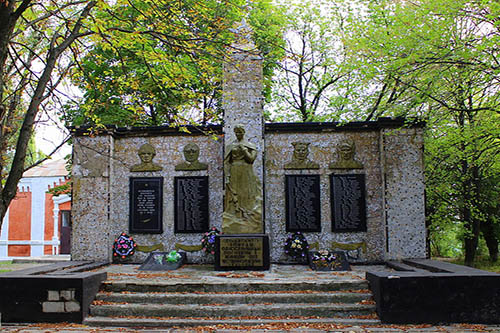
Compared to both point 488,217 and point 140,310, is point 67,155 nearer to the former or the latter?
point 140,310

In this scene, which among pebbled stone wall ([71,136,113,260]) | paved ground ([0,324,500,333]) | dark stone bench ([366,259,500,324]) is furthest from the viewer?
pebbled stone wall ([71,136,113,260])

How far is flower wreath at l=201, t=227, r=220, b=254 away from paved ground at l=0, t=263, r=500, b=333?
0.40 metres

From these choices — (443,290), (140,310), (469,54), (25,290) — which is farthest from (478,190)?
(25,290)

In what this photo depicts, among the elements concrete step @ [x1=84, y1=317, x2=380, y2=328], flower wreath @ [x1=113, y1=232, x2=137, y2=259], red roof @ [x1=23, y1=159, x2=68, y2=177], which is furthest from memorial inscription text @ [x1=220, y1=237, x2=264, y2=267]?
red roof @ [x1=23, y1=159, x2=68, y2=177]

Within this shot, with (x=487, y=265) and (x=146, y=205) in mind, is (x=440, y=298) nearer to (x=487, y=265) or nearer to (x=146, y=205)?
(x=146, y=205)

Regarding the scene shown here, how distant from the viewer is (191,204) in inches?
397

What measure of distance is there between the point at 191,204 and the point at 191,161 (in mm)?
1036

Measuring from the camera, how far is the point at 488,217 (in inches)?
516

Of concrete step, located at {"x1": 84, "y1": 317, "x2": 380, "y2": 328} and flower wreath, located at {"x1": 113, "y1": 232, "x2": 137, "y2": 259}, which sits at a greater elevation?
flower wreath, located at {"x1": 113, "y1": 232, "x2": 137, "y2": 259}

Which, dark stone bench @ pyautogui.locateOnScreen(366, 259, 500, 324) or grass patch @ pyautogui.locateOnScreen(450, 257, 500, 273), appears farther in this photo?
grass patch @ pyautogui.locateOnScreen(450, 257, 500, 273)

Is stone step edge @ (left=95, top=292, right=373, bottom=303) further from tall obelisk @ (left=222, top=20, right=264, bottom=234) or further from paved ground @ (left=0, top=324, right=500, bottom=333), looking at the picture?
tall obelisk @ (left=222, top=20, right=264, bottom=234)

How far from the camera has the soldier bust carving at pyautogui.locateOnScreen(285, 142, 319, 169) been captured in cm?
1002

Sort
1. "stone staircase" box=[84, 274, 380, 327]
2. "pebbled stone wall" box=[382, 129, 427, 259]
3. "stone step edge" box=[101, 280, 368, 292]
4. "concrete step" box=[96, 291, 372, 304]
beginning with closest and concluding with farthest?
"stone staircase" box=[84, 274, 380, 327] → "concrete step" box=[96, 291, 372, 304] → "stone step edge" box=[101, 280, 368, 292] → "pebbled stone wall" box=[382, 129, 427, 259]

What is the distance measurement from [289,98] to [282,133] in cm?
825
